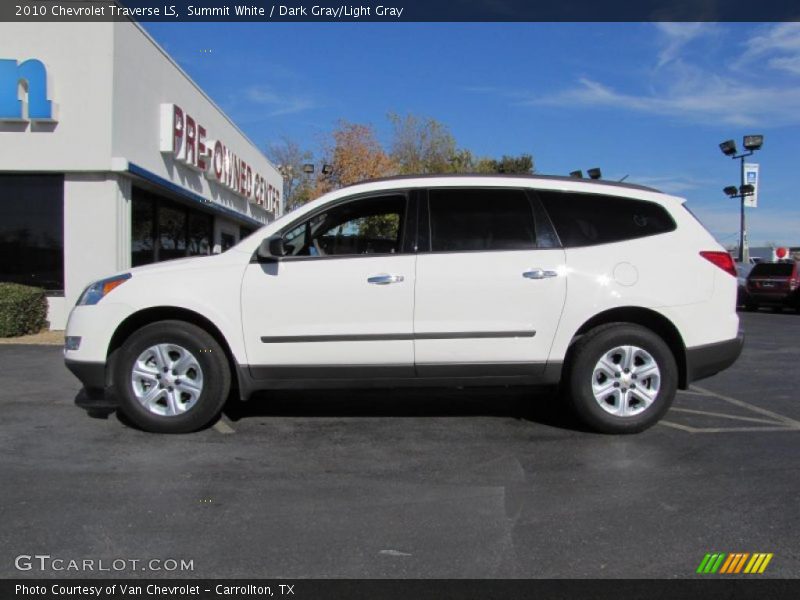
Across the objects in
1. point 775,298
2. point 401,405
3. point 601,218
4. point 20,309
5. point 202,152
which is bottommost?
point 401,405

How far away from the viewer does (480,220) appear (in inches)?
208

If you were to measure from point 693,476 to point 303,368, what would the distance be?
280 centimetres

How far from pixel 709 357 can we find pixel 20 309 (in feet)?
34.7

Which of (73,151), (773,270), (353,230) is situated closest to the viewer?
(353,230)

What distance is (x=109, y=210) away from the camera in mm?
11922

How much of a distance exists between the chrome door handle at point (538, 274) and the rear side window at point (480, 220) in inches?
8.1

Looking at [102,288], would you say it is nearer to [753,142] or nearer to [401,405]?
[401,405]

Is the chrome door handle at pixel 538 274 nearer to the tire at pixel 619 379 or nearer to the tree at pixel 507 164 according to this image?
the tire at pixel 619 379

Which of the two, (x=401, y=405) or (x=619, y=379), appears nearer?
→ (x=619, y=379)

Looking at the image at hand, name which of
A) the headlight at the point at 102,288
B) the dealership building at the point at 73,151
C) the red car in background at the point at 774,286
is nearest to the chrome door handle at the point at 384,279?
the headlight at the point at 102,288

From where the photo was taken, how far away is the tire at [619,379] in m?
5.18

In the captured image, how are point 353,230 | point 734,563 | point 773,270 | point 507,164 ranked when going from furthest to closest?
point 507,164
point 773,270
point 353,230
point 734,563

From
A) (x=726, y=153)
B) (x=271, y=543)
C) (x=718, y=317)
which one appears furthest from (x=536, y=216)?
(x=726, y=153)

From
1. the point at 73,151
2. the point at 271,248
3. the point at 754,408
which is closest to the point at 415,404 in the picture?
the point at 271,248
